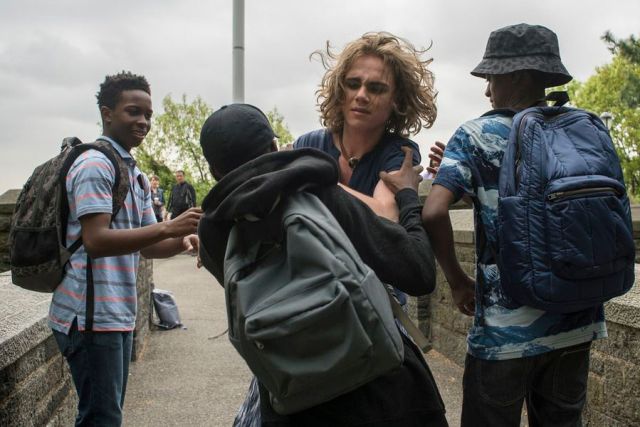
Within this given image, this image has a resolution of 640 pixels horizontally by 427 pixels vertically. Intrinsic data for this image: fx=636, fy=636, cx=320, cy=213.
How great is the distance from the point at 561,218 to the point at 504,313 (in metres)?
0.40

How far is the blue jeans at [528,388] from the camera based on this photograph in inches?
82.9

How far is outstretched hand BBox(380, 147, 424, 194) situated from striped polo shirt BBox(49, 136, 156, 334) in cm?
122

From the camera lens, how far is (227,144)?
5.49 ft

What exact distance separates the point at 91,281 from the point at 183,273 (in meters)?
11.7

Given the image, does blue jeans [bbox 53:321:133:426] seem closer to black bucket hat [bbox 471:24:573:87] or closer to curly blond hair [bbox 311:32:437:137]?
curly blond hair [bbox 311:32:437:137]

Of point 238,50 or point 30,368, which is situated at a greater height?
point 238,50

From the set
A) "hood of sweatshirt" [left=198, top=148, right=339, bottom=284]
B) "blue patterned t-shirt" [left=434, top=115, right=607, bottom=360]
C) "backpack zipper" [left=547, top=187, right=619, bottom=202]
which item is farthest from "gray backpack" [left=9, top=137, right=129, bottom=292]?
"backpack zipper" [left=547, top=187, right=619, bottom=202]

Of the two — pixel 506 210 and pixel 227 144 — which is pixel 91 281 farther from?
pixel 506 210

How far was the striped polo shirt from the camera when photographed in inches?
98.8

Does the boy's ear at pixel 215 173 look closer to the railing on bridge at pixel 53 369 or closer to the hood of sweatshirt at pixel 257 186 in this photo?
the hood of sweatshirt at pixel 257 186

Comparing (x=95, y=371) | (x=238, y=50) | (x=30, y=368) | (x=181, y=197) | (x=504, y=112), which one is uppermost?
(x=238, y=50)

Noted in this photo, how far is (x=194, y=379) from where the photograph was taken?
5.84 metres

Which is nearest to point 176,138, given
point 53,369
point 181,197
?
point 181,197

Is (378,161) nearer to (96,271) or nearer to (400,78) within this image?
(400,78)
